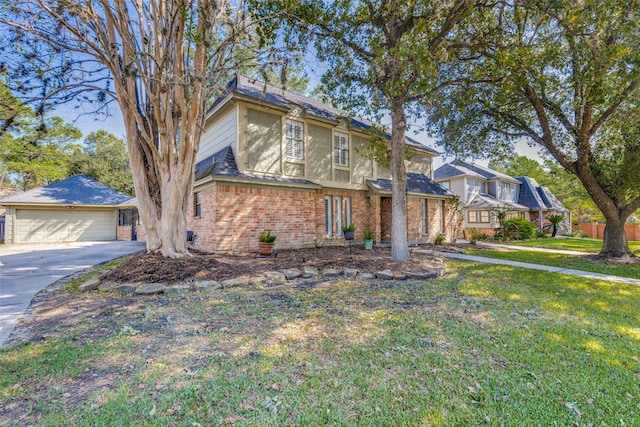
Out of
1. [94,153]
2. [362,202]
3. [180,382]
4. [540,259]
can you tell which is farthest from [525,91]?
[94,153]

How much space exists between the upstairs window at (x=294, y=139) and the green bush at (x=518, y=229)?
51.5 feet

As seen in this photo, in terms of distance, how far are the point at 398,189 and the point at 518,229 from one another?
15791 mm

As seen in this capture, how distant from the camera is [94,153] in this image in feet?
91.0

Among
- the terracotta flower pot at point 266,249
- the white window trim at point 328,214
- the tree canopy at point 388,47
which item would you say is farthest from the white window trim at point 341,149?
the terracotta flower pot at point 266,249

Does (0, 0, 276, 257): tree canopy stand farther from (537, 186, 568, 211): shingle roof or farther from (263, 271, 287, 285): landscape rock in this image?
(537, 186, 568, 211): shingle roof

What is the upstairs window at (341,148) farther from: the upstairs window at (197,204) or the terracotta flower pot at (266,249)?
the upstairs window at (197,204)

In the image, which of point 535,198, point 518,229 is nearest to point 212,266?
point 518,229

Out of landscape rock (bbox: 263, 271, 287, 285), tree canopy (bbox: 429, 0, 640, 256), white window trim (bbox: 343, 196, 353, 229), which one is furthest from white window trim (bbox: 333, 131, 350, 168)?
landscape rock (bbox: 263, 271, 287, 285)

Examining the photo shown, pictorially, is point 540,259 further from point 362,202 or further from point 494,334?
point 494,334

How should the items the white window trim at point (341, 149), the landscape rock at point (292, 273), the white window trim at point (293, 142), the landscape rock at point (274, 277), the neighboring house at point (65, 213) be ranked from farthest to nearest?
1. the neighboring house at point (65, 213)
2. the white window trim at point (341, 149)
3. the white window trim at point (293, 142)
4. the landscape rock at point (292, 273)
5. the landscape rock at point (274, 277)

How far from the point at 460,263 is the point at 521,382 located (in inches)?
270

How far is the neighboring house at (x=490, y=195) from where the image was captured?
23.4 meters

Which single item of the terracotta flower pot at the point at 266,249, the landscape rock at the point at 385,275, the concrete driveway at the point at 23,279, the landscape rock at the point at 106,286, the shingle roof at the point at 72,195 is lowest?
the concrete driveway at the point at 23,279

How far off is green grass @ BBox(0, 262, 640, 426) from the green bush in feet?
51.8
